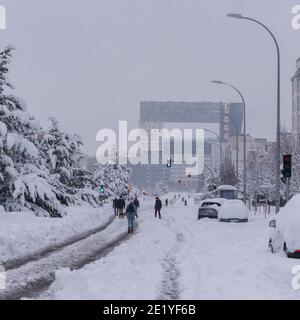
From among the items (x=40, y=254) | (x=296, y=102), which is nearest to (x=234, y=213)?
(x=40, y=254)

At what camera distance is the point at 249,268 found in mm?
13812

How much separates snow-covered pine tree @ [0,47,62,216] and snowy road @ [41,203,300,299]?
11.9m

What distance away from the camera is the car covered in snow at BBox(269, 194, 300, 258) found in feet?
49.9

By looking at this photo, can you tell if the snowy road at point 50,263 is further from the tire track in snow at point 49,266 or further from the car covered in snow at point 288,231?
the car covered in snow at point 288,231

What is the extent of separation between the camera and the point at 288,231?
1562cm

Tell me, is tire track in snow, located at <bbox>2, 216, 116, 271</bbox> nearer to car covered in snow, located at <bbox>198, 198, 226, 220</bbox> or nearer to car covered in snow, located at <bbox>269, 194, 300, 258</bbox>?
car covered in snow, located at <bbox>269, 194, 300, 258</bbox>

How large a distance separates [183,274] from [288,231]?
3461 mm

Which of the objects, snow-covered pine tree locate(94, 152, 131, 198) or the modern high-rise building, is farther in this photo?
the modern high-rise building

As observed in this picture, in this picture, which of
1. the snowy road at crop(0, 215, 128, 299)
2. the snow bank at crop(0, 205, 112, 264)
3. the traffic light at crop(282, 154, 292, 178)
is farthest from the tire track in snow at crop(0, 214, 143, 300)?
the traffic light at crop(282, 154, 292, 178)

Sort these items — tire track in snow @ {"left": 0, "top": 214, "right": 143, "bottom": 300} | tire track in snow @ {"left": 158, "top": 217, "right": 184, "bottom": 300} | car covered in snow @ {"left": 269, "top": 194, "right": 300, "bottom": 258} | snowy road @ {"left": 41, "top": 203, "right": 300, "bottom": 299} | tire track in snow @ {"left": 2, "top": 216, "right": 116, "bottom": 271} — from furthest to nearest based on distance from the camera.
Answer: tire track in snow @ {"left": 2, "top": 216, "right": 116, "bottom": 271}
car covered in snow @ {"left": 269, "top": 194, "right": 300, "bottom": 258}
tire track in snow @ {"left": 0, "top": 214, "right": 143, "bottom": 300}
tire track in snow @ {"left": 158, "top": 217, "right": 184, "bottom": 300}
snowy road @ {"left": 41, "top": 203, "right": 300, "bottom": 299}

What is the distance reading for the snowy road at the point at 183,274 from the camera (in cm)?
1069

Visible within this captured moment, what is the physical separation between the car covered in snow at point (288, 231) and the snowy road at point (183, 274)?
13.3 inches
